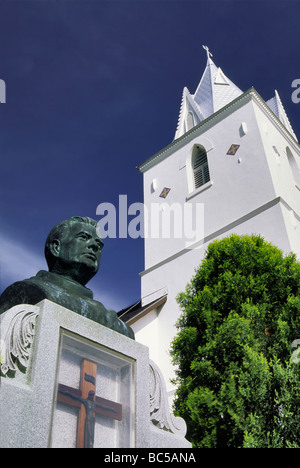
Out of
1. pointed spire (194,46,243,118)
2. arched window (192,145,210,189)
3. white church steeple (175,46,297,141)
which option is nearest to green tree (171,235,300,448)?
arched window (192,145,210,189)

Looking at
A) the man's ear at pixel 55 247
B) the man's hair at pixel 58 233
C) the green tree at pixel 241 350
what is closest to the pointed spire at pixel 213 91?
the green tree at pixel 241 350

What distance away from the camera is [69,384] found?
148 inches

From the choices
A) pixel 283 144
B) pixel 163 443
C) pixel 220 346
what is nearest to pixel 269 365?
pixel 220 346

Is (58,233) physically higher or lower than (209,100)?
lower

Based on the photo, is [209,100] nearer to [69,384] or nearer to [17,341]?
[69,384]

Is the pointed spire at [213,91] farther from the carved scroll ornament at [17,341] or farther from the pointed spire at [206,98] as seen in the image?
the carved scroll ornament at [17,341]

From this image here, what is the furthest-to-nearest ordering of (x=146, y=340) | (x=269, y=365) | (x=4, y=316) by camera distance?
1. (x=146, y=340)
2. (x=269, y=365)
3. (x=4, y=316)

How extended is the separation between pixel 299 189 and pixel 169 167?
577 centimetres

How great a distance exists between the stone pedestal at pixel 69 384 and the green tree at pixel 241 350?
11.6 feet

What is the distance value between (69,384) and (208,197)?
14180 mm

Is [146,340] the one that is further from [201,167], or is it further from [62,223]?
[62,223]

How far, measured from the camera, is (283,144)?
18.9 meters

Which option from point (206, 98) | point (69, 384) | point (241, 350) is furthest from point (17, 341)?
point (206, 98)

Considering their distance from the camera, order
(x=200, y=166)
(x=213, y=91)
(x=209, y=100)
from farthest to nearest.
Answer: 1. (x=213, y=91)
2. (x=209, y=100)
3. (x=200, y=166)
